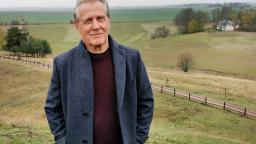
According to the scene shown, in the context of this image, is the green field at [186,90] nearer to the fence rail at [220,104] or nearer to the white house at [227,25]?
the fence rail at [220,104]

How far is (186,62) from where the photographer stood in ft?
236

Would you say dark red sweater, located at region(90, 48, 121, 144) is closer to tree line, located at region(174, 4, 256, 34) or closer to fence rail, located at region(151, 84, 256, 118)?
fence rail, located at region(151, 84, 256, 118)

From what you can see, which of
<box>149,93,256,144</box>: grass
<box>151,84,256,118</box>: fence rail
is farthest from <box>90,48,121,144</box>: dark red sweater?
<box>151,84,256,118</box>: fence rail

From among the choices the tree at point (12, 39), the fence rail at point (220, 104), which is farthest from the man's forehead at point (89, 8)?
the tree at point (12, 39)

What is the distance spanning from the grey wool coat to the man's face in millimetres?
172

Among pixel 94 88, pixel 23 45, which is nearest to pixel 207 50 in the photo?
pixel 23 45

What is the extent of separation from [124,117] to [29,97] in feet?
122

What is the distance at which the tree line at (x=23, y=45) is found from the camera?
3243 inches

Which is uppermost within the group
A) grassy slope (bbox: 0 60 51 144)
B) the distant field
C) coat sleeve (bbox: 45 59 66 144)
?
coat sleeve (bbox: 45 59 66 144)

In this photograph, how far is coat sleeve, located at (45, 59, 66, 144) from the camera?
4656 mm

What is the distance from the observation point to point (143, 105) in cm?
484

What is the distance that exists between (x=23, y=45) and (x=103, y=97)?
263 ft

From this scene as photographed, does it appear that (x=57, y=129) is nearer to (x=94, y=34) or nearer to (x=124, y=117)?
(x=124, y=117)

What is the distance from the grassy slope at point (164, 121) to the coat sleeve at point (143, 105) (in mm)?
7363
